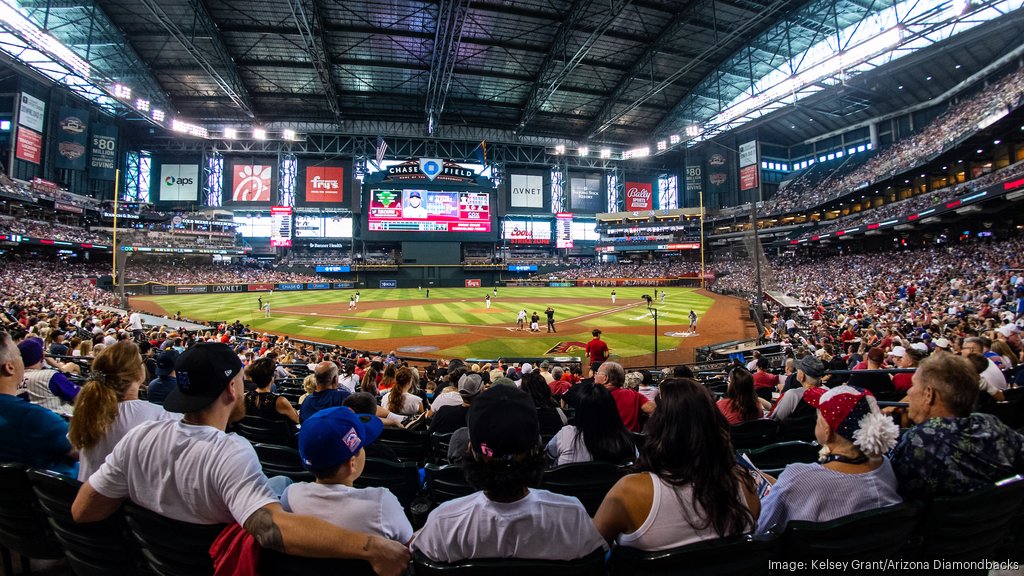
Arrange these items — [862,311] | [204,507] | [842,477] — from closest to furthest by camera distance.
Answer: [204,507] → [842,477] → [862,311]

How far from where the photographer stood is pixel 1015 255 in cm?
2373

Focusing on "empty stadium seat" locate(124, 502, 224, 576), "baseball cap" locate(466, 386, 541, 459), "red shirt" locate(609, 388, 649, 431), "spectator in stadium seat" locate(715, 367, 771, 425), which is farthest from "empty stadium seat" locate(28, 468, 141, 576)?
"spectator in stadium seat" locate(715, 367, 771, 425)

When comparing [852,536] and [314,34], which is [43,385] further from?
[314,34]

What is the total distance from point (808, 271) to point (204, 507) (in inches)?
2281

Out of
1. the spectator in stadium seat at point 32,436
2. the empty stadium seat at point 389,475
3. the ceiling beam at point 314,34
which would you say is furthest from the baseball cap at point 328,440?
the ceiling beam at point 314,34

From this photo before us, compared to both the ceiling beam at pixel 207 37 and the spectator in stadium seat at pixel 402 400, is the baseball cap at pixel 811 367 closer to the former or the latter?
the spectator in stadium seat at pixel 402 400

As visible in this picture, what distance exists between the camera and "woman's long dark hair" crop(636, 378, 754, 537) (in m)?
2.03

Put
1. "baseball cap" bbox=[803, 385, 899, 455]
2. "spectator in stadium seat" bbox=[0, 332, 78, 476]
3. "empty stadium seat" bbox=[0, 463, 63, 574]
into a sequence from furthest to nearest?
"spectator in stadium seat" bbox=[0, 332, 78, 476] → "empty stadium seat" bbox=[0, 463, 63, 574] → "baseball cap" bbox=[803, 385, 899, 455]

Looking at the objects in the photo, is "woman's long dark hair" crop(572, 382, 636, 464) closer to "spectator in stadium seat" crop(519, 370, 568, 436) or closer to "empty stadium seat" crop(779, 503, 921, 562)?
"empty stadium seat" crop(779, 503, 921, 562)

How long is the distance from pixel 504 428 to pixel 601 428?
1.95 metres

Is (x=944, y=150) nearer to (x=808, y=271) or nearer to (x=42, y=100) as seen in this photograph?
(x=808, y=271)

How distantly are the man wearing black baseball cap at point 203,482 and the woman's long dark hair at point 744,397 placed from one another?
474cm

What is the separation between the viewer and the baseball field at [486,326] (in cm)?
1980

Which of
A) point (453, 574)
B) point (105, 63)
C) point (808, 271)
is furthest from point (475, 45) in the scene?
point (453, 574)
